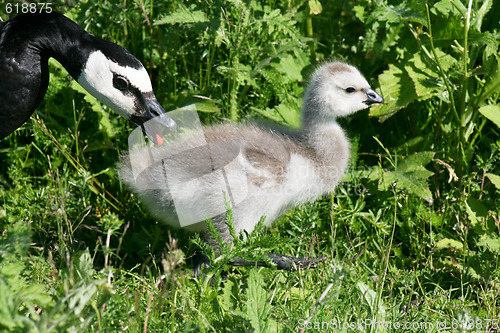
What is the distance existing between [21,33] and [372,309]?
223cm

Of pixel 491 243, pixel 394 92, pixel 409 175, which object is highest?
pixel 394 92

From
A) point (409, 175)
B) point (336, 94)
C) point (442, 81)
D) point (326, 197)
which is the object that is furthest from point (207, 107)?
point (442, 81)

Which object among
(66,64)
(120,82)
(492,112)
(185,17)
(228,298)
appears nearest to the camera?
(228,298)

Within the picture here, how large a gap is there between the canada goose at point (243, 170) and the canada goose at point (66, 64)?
223mm

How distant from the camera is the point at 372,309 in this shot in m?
2.58

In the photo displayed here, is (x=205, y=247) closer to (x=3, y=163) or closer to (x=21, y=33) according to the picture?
(x=21, y=33)

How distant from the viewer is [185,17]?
357 cm

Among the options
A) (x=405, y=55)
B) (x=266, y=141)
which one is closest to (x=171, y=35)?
(x=266, y=141)

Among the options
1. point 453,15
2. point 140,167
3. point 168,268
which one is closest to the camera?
point 168,268

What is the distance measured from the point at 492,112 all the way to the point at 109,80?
223 cm

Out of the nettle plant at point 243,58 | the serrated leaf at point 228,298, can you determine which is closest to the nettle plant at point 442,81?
the nettle plant at point 243,58

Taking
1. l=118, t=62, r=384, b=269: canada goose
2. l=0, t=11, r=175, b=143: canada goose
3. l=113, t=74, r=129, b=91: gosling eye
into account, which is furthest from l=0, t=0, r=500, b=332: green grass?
l=113, t=74, r=129, b=91: gosling eye

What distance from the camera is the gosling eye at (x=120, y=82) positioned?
2.99 m

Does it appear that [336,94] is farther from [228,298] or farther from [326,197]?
[228,298]
